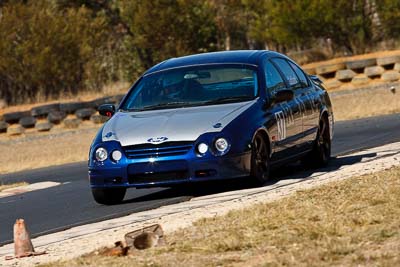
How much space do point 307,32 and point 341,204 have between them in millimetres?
28341

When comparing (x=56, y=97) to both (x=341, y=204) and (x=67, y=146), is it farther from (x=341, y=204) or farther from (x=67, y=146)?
(x=341, y=204)

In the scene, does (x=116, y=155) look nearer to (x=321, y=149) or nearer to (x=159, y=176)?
(x=159, y=176)

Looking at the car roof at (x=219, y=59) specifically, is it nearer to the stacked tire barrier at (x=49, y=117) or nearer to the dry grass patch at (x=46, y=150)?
the dry grass patch at (x=46, y=150)

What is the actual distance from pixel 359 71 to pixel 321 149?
18.8m

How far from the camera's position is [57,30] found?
128 feet

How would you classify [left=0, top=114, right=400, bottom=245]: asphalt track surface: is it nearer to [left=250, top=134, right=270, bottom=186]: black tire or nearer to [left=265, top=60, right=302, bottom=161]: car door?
[left=250, top=134, right=270, bottom=186]: black tire

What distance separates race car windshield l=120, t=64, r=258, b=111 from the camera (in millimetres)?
12734

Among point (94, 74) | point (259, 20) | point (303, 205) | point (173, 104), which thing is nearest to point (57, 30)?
point (94, 74)

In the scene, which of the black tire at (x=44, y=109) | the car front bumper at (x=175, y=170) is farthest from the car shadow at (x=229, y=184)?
the black tire at (x=44, y=109)

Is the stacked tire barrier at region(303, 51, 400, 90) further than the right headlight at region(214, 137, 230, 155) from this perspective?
Yes

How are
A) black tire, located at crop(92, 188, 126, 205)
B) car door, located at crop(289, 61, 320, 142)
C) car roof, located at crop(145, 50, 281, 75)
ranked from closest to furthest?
1. black tire, located at crop(92, 188, 126, 205)
2. car roof, located at crop(145, 50, 281, 75)
3. car door, located at crop(289, 61, 320, 142)

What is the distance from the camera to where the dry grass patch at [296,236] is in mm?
7469

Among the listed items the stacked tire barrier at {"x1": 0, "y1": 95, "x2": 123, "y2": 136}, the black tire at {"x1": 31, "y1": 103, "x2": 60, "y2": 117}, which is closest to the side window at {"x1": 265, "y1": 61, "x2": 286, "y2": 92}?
the stacked tire barrier at {"x1": 0, "y1": 95, "x2": 123, "y2": 136}

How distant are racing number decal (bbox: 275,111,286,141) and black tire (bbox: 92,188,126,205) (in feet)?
5.75
